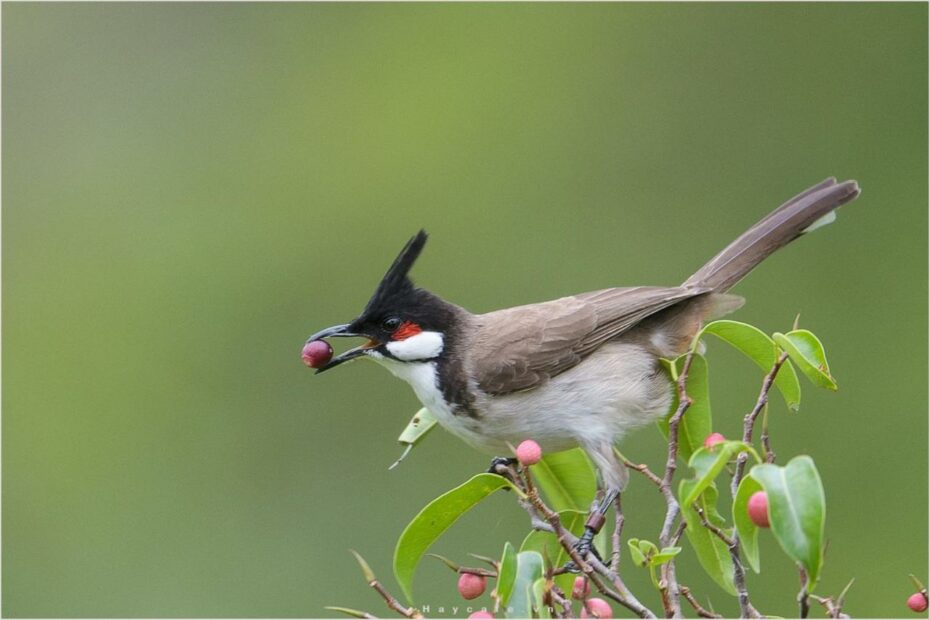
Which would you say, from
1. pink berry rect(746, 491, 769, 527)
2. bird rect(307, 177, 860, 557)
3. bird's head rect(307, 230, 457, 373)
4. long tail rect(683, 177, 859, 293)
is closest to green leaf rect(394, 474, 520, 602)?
pink berry rect(746, 491, 769, 527)

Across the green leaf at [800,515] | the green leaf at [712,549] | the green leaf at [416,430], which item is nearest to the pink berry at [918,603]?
the green leaf at [712,549]

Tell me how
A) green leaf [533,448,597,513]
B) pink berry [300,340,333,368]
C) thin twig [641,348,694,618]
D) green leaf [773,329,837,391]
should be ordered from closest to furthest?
thin twig [641,348,694,618] < green leaf [773,329,837,391] < green leaf [533,448,597,513] < pink berry [300,340,333,368]

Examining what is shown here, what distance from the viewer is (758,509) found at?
2.04 meters

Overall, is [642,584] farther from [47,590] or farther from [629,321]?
[47,590]

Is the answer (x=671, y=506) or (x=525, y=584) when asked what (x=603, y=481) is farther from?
(x=525, y=584)

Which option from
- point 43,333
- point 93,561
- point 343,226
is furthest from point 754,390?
point 43,333

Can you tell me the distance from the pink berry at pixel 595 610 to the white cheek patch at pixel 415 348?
106cm

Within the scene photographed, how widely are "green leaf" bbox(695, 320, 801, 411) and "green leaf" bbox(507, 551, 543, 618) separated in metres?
0.58

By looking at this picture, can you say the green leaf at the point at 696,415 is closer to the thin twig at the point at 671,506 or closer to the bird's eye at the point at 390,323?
the thin twig at the point at 671,506

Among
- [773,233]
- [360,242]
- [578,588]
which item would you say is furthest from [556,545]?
[360,242]

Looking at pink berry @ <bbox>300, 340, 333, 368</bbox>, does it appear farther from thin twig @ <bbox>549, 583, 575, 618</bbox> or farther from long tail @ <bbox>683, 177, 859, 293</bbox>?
thin twig @ <bbox>549, 583, 575, 618</bbox>

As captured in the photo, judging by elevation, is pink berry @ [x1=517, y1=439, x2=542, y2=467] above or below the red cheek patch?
below

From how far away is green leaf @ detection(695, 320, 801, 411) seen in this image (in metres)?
2.52

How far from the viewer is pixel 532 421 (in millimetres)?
3312
